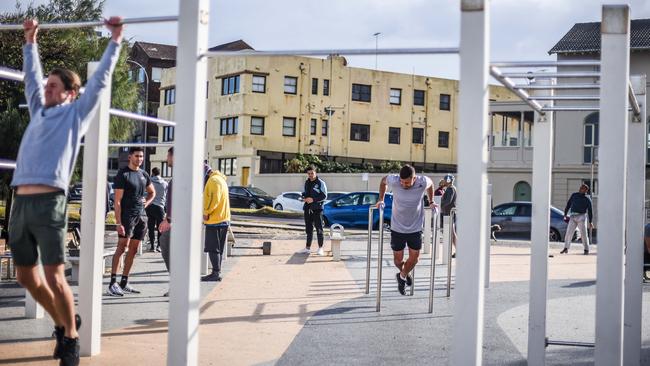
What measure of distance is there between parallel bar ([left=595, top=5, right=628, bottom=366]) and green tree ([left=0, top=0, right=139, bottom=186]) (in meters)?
20.2

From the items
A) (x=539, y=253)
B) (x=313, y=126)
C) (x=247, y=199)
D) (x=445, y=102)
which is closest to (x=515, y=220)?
(x=247, y=199)

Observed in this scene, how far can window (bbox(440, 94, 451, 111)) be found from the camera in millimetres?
62219

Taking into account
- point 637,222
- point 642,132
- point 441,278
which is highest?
point 642,132

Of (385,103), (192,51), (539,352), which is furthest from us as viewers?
(385,103)

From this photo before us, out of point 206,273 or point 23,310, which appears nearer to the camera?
point 23,310

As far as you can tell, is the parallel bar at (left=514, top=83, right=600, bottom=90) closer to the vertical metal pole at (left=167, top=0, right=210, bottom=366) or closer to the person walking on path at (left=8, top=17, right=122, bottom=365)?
the vertical metal pole at (left=167, top=0, right=210, bottom=366)

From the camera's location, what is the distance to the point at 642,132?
722cm

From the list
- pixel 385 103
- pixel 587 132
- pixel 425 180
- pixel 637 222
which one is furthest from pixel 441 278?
pixel 385 103

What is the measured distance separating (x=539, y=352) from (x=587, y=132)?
1643 inches

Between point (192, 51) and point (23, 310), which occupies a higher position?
point (192, 51)

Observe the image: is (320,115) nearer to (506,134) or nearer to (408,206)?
(506,134)

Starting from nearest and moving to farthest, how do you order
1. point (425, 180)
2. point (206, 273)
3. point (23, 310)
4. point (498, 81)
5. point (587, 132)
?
point (498, 81) < point (23, 310) < point (425, 180) < point (206, 273) < point (587, 132)

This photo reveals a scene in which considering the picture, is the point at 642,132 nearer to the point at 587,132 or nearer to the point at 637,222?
the point at 637,222

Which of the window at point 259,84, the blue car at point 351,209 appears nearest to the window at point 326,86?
the window at point 259,84
